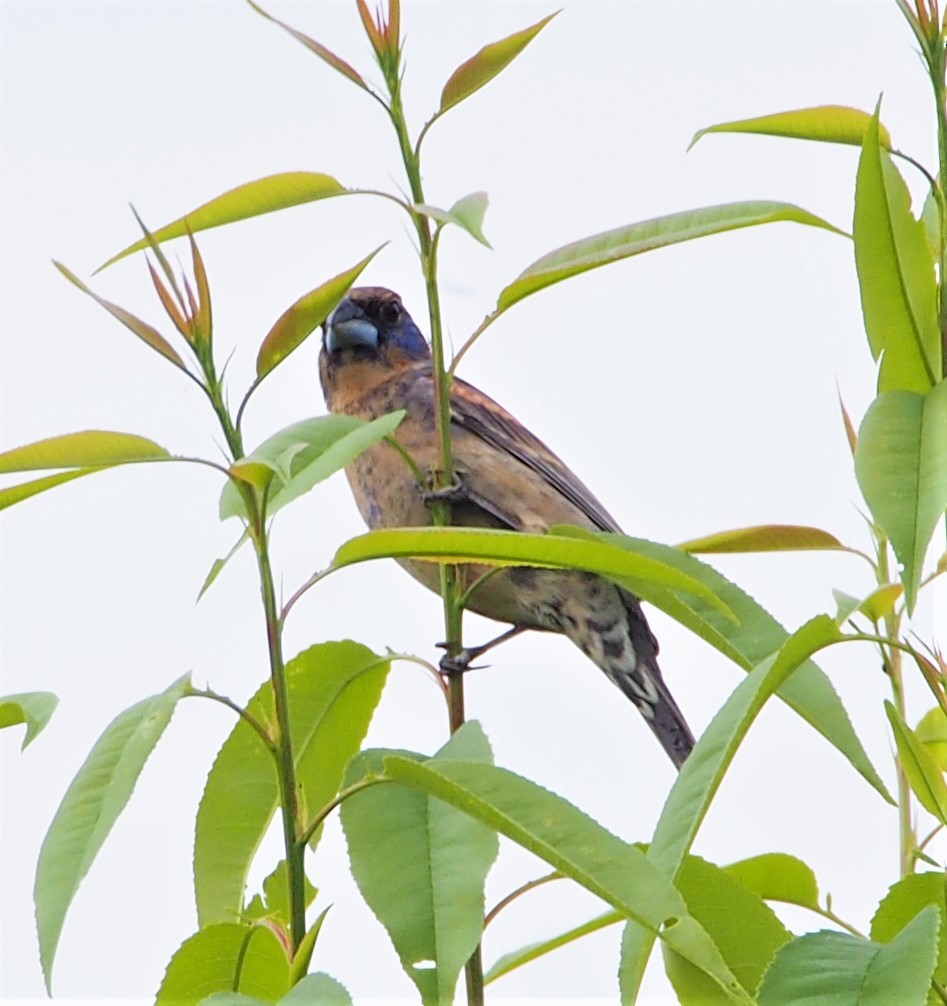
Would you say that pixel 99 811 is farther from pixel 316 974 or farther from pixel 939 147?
pixel 939 147

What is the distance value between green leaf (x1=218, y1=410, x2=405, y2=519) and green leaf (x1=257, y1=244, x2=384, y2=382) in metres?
0.09

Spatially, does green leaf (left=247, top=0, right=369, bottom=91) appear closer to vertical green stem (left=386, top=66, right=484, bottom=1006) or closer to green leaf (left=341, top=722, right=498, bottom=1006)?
vertical green stem (left=386, top=66, right=484, bottom=1006)

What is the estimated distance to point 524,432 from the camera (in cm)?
577

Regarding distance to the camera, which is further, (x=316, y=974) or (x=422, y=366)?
(x=422, y=366)

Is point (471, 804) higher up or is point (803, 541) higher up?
point (803, 541)

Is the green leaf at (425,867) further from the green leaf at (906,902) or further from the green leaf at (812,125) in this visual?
the green leaf at (812,125)

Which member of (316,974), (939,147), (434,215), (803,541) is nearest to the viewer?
(316,974)

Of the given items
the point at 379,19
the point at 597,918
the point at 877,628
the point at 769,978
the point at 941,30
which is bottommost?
the point at 769,978

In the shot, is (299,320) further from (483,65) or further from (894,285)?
(894,285)

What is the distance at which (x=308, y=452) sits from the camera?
2.01 metres

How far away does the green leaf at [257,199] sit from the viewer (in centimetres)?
224

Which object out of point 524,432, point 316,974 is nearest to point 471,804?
point 316,974

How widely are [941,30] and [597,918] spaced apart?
140cm

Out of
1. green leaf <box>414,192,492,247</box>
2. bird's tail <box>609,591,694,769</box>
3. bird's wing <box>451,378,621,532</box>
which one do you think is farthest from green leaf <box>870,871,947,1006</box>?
bird's wing <box>451,378,621,532</box>
